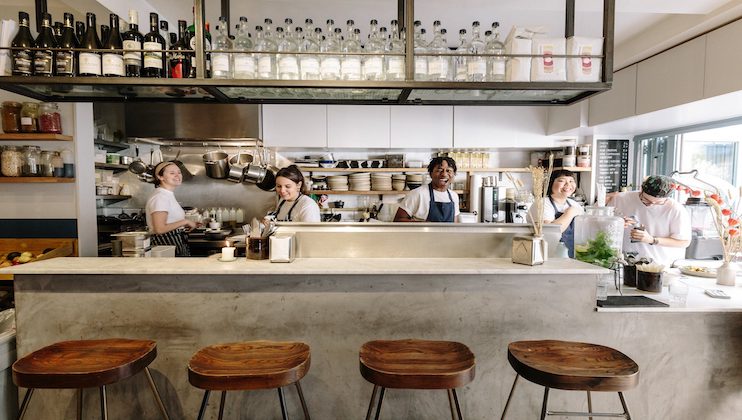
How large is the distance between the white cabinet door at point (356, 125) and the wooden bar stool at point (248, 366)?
305cm

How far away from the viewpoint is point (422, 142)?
4383 mm

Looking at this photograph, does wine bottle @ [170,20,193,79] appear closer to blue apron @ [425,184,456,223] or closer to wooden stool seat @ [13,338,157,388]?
wooden stool seat @ [13,338,157,388]

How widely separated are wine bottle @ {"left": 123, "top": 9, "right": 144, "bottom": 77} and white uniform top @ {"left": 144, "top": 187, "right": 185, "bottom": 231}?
1.59 metres

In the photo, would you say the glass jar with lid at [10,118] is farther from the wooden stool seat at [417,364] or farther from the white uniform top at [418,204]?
the wooden stool seat at [417,364]

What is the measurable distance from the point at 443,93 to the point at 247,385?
1.66m

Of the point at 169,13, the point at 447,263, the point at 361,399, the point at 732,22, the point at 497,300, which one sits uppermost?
the point at 169,13

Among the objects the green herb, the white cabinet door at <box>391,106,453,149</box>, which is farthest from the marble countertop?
the white cabinet door at <box>391,106,453,149</box>

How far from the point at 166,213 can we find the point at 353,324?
223 centimetres

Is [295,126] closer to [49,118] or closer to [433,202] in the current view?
[433,202]

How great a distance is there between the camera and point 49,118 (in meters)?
2.98

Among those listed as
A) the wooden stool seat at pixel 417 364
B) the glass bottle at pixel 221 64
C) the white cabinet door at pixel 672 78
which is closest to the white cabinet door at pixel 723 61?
the white cabinet door at pixel 672 78

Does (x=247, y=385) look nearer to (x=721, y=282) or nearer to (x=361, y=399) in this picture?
(x=361, y=399)

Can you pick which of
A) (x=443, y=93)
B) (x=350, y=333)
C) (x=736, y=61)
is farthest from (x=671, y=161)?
(x=350, y=333)

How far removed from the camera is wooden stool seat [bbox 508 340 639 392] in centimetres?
133
